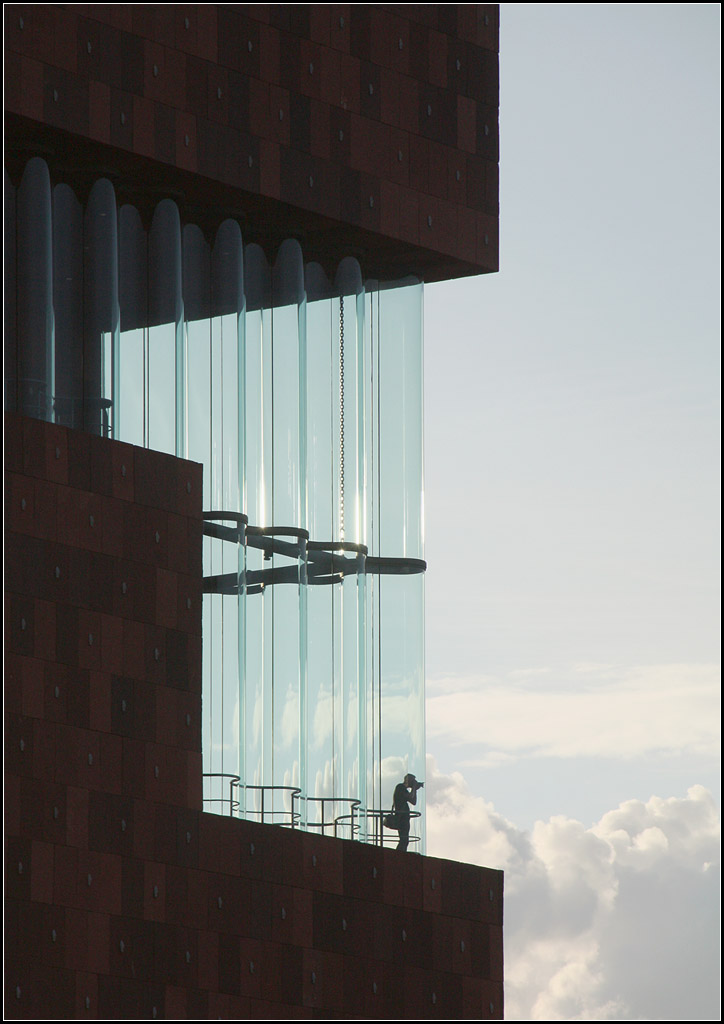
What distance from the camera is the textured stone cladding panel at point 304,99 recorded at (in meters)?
34.1

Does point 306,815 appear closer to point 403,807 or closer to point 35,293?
point 403,807

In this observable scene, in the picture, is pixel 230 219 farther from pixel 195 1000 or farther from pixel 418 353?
pixel 195 1000

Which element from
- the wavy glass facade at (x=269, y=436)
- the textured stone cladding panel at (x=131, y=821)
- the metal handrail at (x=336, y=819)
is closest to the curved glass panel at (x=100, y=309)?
the wavy glass facade at (x=269, y=436)

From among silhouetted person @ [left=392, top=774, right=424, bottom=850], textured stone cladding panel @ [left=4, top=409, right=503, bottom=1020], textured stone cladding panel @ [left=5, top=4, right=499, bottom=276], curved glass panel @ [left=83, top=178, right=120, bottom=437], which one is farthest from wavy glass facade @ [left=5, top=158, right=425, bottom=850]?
textured stone cladding panel @ [left=4, top=409, right=503, bottom=1020]

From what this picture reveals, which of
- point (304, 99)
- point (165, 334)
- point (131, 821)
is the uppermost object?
point (304, 99)

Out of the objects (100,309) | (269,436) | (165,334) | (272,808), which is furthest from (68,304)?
(272,808)

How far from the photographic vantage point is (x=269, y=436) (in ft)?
123

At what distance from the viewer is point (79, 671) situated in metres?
32.0

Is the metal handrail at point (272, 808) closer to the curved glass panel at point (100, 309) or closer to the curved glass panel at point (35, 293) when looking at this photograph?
the curved glass panel at point (100, 309)

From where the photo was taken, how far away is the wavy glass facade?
115ft

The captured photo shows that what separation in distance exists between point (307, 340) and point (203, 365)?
2292mm

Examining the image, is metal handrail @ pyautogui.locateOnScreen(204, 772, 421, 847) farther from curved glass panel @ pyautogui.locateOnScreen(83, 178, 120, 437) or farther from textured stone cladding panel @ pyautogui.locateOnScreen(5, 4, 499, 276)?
textured stone cladding panel @ pyautogui.locateOnScreen(5, 4, 499, 276)

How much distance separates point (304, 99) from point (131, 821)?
455 inches

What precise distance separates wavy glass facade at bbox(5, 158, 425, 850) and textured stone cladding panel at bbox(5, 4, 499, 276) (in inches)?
45.7
